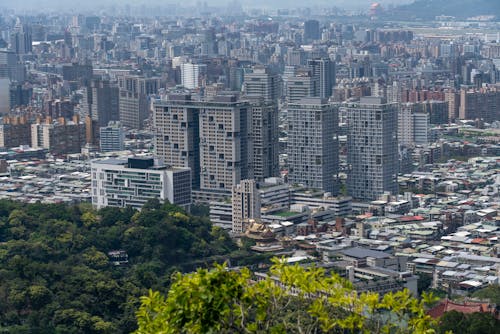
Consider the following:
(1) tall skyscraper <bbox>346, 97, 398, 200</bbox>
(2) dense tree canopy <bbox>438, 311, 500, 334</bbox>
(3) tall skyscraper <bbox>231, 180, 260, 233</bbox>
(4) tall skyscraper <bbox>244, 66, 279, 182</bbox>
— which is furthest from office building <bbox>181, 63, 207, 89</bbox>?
(2) dense tree canopy <bbox>438, 311, 500, 334</bbox>

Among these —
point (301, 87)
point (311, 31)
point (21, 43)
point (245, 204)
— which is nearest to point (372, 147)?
point (245, 204)

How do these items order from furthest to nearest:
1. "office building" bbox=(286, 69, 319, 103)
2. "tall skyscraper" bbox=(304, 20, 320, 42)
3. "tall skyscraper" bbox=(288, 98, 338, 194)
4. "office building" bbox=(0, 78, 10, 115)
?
"tall skyscraper" bbox=(304, 20, 320, 42) < "office building" bbox=(0, 78, 10, 115) < "office building" bbox=(286, 69, 319, 103) < "tall skyscraper" bbox=(288, 98, 338, 194)

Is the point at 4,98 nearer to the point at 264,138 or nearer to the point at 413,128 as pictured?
the point at 413,128

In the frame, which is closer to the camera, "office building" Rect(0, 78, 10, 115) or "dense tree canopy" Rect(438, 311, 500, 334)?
"dense tree canopy" Rect(438, 311, 500, 334)

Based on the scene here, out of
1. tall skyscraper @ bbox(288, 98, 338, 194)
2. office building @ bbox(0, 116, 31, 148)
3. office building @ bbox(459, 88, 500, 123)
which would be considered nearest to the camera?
tall skyscraper @ bbox(288, 98, 338, 194)

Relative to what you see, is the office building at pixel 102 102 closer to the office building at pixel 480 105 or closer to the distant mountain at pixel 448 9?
the office building at pixel 480 105

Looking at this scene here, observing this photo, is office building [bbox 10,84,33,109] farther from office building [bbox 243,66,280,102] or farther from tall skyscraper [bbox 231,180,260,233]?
tall skyscraper [bbox 231,180,260,233]

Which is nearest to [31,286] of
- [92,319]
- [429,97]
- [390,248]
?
[92,319]

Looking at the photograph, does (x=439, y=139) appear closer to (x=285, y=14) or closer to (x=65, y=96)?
(x=65, y=96)
